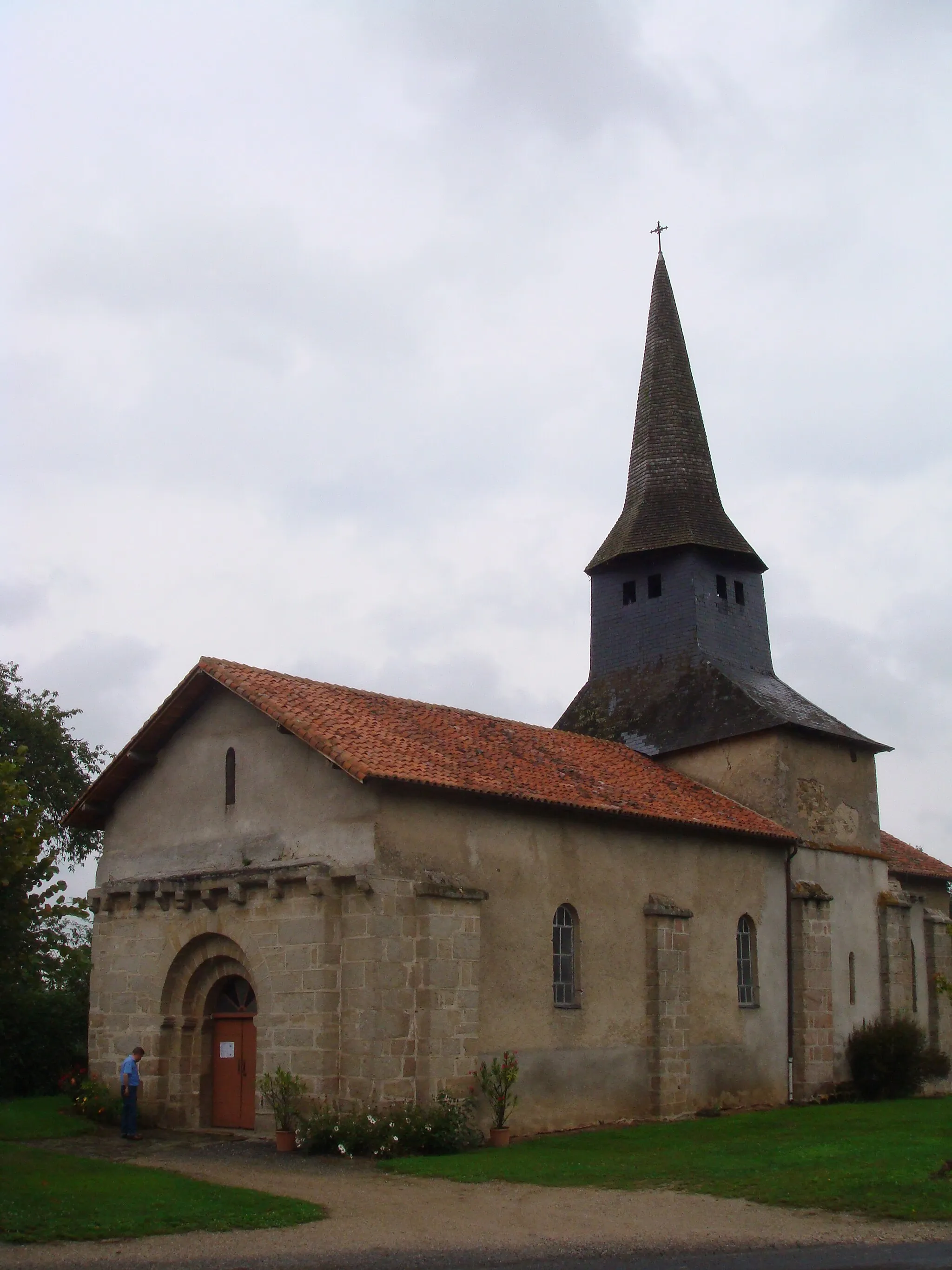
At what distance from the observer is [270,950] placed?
19.8 meters

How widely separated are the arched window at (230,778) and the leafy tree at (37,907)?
279 centimetres

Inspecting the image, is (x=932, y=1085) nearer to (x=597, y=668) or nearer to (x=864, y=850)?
(x=864, y=850)

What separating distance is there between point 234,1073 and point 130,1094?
1.83m

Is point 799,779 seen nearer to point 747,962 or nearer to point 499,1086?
point 747,962

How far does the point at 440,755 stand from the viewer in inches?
825

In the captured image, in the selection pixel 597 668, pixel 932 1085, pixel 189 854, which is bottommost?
pixel 932 1085

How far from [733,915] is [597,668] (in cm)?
903

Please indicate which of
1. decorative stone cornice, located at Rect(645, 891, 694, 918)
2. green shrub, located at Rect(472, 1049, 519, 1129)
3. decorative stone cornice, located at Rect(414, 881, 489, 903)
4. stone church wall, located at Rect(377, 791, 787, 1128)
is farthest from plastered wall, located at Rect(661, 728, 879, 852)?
green shrub, located at Rect(472, 1049, 519, 1129)

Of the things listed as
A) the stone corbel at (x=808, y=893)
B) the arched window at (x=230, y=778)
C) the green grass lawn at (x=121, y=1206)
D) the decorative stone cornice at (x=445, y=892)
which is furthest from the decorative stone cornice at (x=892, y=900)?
the green grass lawn at (x=121, y=1206)

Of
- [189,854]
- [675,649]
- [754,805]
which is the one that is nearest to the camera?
[189,854]

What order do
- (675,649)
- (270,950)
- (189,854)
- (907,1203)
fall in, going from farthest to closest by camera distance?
(675,649)
(189,854)
(270,950)
(907,1203)

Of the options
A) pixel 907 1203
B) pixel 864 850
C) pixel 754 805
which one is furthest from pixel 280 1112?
pixel 864 850

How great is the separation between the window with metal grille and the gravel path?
34.8 ft

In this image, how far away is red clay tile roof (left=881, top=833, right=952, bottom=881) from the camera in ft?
106
